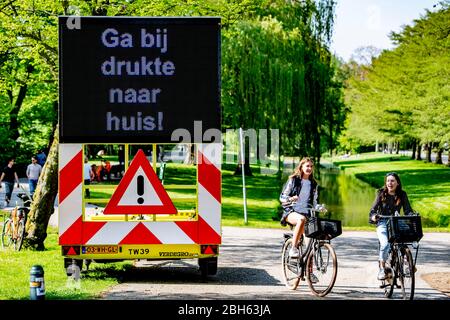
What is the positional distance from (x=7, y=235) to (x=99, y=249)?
18.3 ft

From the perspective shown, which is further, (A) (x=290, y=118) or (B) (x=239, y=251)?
(A) (x=290, y=118)

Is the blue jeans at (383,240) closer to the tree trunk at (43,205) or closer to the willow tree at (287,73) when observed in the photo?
the tree trunk at (43,205)

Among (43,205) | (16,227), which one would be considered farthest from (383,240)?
(16,227)

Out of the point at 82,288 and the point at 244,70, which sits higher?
the point at 244,70

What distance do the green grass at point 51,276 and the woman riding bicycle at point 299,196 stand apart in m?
2.65

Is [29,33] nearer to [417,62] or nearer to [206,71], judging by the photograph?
[206,71]

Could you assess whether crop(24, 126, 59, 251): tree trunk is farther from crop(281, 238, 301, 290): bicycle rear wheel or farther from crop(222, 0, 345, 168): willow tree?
crop(222, 0, 345, 168): willow tree

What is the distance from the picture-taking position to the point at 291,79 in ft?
111

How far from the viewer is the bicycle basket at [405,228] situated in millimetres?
9648

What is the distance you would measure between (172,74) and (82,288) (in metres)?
3.11

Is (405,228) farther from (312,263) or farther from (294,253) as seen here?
(294,253)

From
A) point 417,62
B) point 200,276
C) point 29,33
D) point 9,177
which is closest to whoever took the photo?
point 200,276

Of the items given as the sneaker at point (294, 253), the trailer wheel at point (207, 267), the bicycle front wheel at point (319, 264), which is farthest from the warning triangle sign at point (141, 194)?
the bicycle front wheel at point (319, 264)

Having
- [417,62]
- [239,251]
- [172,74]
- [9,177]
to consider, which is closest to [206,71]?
[172,74]
